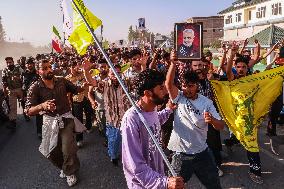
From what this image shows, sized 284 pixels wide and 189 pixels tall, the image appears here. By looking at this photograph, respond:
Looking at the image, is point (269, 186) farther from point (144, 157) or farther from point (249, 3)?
point (249, 3)

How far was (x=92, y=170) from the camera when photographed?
5.85m

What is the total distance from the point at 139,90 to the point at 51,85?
10.0 ft

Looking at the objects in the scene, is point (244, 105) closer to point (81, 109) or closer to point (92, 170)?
point (92, 170)

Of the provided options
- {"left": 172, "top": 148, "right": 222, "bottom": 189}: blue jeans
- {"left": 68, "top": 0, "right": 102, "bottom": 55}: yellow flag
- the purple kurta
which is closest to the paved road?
{"left": 172, "top": 148, "right": 222, "bottom": 189}: blue jeans

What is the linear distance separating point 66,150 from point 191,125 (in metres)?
2.46

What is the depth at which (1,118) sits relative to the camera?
370 inches

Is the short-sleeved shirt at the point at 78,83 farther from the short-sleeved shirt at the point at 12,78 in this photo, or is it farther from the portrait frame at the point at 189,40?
the portrait frame at the point at 189,40

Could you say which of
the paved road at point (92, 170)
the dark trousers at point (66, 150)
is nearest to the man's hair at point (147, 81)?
the paved road at point (92, 170)

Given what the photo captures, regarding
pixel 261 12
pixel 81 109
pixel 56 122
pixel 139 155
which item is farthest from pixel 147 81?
pixel 261 12

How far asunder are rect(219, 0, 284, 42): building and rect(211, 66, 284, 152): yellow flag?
111 feet

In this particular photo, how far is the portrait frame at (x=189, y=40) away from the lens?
14.8 feet

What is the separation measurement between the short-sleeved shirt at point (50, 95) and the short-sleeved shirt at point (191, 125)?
233cm

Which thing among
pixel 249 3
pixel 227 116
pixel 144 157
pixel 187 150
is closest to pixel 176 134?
pixel 187 150

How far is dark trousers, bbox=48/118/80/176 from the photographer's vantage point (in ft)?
17.4
